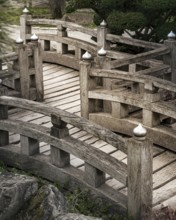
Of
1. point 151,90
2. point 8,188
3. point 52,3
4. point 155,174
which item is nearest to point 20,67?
point 151,90

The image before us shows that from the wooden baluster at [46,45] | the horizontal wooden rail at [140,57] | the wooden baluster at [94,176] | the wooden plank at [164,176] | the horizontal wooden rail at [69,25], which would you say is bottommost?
the wooden plank at [164,176]

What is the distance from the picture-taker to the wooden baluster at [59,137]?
6.60 metres

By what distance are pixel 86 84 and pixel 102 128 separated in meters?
2.23

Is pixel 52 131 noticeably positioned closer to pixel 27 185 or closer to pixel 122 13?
pixel 27 185

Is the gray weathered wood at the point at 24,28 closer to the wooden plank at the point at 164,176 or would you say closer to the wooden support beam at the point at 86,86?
the wooden support beam at the point at 86,86

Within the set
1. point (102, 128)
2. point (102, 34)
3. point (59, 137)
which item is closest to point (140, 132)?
point (102, 128)

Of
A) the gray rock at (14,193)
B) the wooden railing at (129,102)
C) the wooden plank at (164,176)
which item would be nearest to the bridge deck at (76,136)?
the wooden plank at (164,176)

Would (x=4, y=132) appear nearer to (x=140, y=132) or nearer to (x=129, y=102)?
(x=129, y=102)

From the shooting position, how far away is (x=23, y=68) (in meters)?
9.41

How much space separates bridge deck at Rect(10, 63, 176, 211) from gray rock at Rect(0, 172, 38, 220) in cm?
126

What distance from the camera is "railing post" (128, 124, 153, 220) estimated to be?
5512 millimetres

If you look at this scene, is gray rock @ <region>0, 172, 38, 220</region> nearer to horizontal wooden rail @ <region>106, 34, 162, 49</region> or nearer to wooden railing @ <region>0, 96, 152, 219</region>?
wooden railing @ <region>0, 96, 152, 219</region>

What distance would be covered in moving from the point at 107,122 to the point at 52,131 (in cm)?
164

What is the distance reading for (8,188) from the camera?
5.56m
